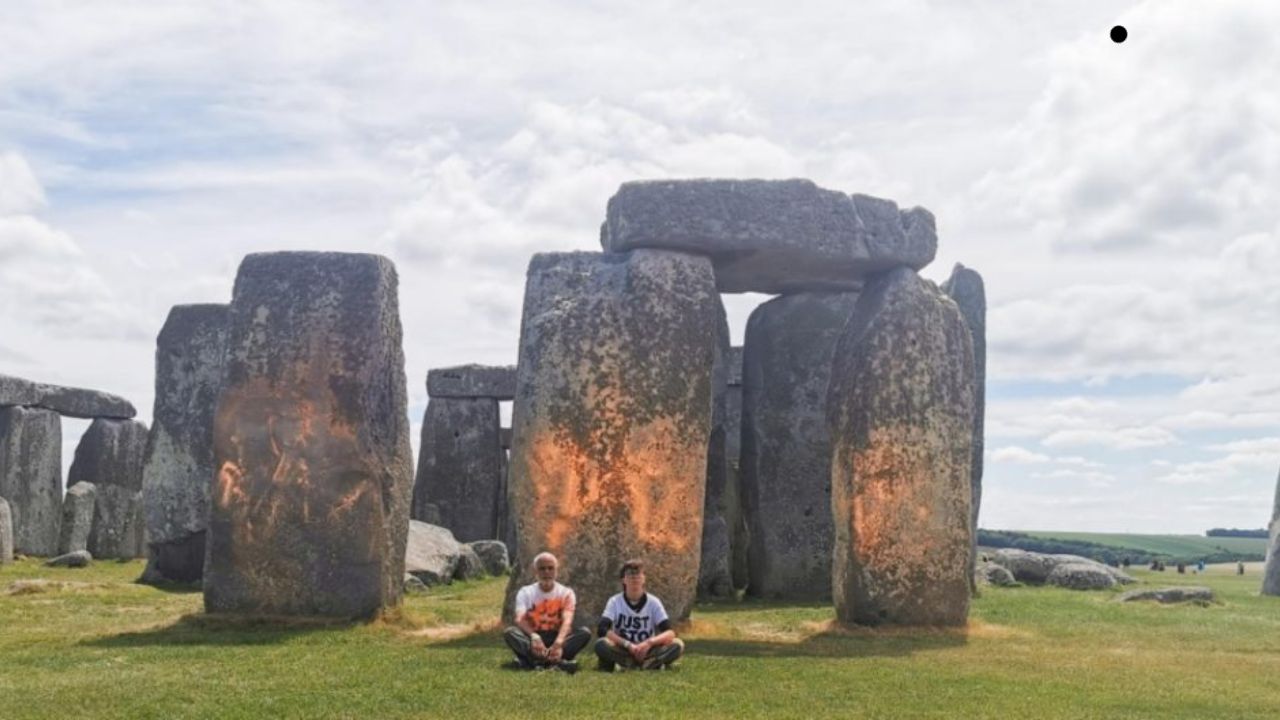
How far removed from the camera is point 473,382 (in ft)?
94.9

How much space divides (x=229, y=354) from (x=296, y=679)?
4711 millimetres

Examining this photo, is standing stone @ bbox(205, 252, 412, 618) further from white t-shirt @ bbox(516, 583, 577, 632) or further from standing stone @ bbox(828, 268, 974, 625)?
standing stone @ bbox(828, 268, 974, 625)

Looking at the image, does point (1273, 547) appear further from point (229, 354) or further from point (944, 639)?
point (229, 354)

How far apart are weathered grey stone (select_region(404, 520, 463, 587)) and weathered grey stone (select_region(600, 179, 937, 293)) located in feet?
20.9

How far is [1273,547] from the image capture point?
73.5 feet

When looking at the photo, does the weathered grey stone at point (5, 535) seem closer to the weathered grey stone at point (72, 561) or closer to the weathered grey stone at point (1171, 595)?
the weathered grey stone at point (72, 561)

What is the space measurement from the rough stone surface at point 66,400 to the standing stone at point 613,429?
17203mm

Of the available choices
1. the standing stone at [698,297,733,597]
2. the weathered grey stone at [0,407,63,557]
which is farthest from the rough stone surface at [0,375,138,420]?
the standing stone at [698,297,733,597]

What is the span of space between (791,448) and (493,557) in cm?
595

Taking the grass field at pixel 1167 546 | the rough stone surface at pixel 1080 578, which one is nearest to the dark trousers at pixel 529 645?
the rough stone surface at pixel 1080 578

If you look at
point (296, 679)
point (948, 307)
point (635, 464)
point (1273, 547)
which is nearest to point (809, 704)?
point (296, 679)

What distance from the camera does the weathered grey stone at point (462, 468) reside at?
93.3 ft

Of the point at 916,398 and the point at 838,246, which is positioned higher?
the point at 838,246

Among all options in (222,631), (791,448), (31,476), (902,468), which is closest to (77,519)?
(31,476)
